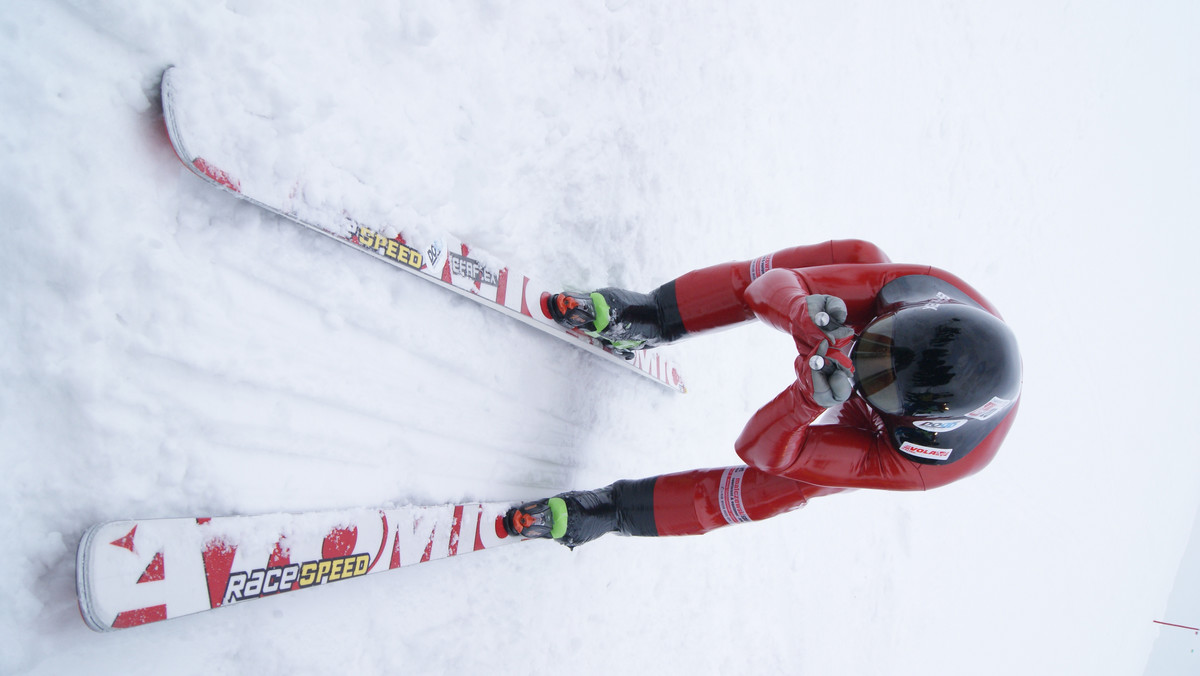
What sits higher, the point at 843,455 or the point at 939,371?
the point at 939,371

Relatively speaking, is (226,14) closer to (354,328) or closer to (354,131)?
(354,131)

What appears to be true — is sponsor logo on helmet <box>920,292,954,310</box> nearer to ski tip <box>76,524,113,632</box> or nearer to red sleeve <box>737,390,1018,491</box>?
red sleeve <box>737,390,1018,491</box>

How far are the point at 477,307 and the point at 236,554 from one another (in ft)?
3.83

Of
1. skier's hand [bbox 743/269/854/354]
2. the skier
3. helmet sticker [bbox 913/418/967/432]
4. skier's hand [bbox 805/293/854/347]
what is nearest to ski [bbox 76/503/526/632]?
the skier

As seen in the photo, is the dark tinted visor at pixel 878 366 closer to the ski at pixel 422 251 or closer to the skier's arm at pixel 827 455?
the skier's arm at pixel 827 455

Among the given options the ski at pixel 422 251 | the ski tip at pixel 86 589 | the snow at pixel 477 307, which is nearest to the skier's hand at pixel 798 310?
the ski at pixel 422 251

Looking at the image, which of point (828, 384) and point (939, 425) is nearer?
point (828, 384)

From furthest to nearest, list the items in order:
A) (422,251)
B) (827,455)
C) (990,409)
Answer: (422,251) < (827,455) < (990,409)

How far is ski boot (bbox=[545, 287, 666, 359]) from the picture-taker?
2.55 metres

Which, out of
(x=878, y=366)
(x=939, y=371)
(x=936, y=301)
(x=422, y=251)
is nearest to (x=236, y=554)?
(x=422, y=251)

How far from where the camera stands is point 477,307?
2.50 meters

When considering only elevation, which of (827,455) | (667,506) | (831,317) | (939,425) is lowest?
(667,506)

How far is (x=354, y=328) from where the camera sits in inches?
83.7

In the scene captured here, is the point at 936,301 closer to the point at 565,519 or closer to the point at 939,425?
the point at 939,425
